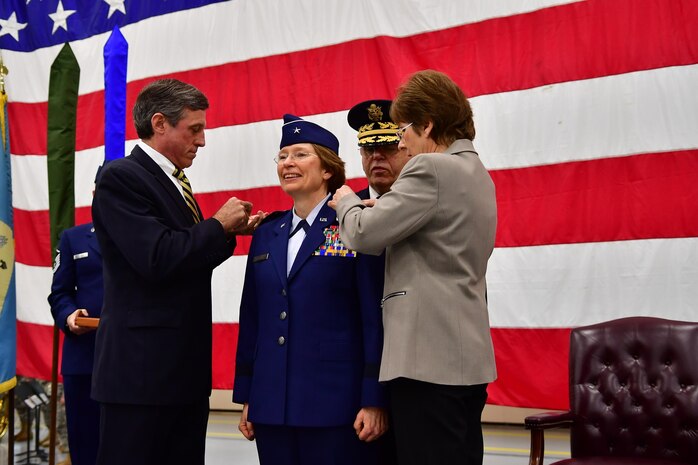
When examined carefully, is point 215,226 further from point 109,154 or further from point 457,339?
point 109,154

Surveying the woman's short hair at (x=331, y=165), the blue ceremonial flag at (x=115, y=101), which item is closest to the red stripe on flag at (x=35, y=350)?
the blue ceremonial flag at (x=115, y=101)

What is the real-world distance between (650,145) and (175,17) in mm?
2536

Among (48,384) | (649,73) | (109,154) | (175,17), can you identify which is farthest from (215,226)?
(48,384)

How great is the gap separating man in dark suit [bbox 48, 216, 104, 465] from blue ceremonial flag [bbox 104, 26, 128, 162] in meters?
0.36

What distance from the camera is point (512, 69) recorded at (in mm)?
2988

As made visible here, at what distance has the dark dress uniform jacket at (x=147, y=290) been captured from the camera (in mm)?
1749

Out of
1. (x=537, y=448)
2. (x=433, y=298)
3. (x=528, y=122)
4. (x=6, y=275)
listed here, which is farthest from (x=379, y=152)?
(x=6, y=275)

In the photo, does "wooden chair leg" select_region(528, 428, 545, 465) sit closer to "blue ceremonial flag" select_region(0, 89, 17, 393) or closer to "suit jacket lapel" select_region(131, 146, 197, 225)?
A: "suit jacket lapel" select_region(131, 146, 197, 225)

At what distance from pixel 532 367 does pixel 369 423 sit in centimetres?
146

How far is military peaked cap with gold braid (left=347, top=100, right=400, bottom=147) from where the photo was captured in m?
2.43

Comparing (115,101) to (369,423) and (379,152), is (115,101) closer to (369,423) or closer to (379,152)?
(379,152)

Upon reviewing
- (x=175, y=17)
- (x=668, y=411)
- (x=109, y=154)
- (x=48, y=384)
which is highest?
(x=175, y=17)

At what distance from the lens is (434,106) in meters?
1.62

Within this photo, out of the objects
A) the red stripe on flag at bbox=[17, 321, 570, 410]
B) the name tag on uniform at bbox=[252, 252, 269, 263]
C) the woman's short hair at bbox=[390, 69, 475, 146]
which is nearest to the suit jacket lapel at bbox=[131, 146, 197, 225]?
the name tag on uniform at bbox=[252, 252, 269, 263]
